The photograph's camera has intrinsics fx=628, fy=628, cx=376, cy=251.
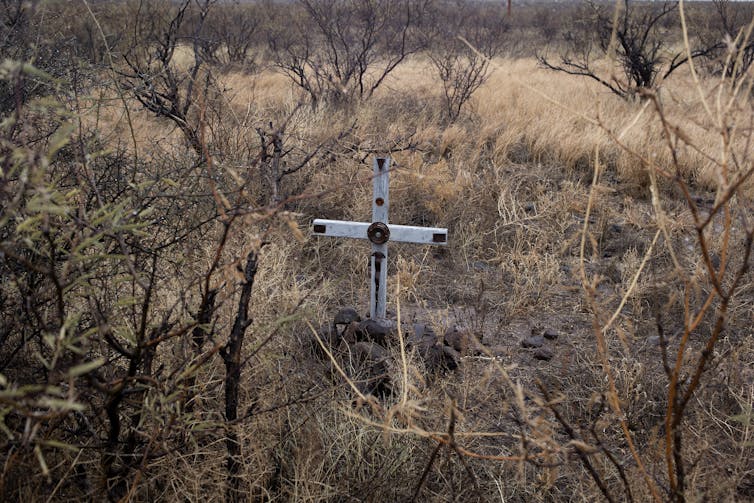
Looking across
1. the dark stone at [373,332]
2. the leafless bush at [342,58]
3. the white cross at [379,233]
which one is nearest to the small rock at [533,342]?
the white cross at [379,233]

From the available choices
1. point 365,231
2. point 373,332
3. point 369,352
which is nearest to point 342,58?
point 365,231

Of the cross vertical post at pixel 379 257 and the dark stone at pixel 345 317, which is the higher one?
the cross vertical post at pixel 379 257

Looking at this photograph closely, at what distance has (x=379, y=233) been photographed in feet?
11.4

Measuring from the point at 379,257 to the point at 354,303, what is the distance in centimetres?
54

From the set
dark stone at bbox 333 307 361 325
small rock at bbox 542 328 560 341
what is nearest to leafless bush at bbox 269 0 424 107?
dark stone at bbox 333 307 361 325

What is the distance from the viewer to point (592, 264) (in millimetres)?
4566

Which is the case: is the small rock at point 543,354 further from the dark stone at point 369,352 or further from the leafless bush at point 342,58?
the leafless bush at point 342,58

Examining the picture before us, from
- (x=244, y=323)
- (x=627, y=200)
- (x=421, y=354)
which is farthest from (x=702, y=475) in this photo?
(x=627, y=200)

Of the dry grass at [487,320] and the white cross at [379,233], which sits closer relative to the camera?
the dry grass at [487,320]

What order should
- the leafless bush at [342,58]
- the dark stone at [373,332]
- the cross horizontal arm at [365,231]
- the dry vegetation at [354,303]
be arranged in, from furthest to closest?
1. the leafless bush at [342,58]
2. the cross horizontal arm at [365,231]
3. the dark stone at [373,332]
4. the dry vegetation at [354,303]

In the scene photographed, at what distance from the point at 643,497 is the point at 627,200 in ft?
11.4

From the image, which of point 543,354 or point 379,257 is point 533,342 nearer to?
point 543,354

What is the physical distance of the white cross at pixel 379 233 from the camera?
3436 millimetres

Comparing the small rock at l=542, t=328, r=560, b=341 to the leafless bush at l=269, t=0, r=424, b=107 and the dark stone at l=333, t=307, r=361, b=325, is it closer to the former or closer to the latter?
the dark stone at l=333, t=307, r=361, b=325
